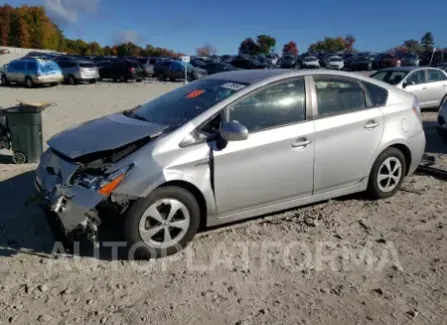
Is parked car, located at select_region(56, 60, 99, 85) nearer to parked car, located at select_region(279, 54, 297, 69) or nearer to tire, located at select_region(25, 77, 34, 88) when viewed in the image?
tire, located at select_region(25, 77, 34, 88)

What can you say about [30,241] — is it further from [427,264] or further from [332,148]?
[427,264]

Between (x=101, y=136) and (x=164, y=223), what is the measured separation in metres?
1.00

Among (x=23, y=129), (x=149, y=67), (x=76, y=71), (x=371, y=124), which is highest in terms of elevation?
(x=149, y=67)

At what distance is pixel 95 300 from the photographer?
10.1 ft

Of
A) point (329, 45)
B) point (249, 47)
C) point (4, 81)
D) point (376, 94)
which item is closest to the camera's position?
point (376, 94)

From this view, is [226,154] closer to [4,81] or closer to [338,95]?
[338,95]

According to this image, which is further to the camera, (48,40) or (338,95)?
(48,40)

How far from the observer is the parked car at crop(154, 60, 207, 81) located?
98.4ft

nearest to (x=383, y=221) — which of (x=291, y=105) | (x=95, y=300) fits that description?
(x=291, y=105)

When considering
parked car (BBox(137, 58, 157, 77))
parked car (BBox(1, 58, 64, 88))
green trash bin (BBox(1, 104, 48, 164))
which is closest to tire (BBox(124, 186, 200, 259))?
green trash bin (BBox(1, 104, 48, 164))

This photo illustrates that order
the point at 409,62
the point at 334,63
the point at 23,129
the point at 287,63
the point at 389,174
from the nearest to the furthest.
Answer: the point at 389,174 < the point at 23,129 < the point at 409,62 < the point at 334,63 < the point at 287,63

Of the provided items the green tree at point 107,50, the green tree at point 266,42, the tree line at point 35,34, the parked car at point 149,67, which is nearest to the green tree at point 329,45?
the green tree at point 266,42

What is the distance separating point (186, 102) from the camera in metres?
4.30

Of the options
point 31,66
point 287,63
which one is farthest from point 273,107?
point 287,63
